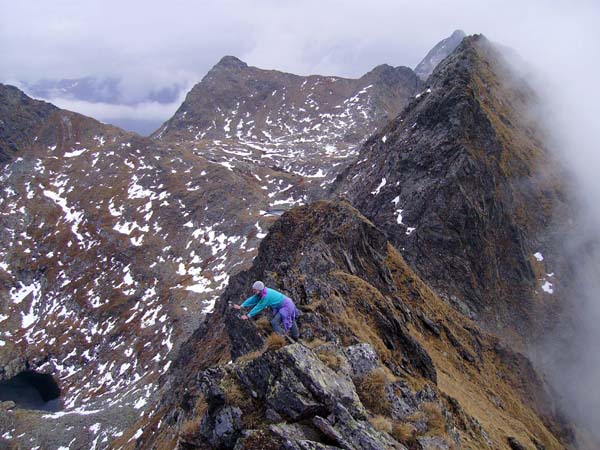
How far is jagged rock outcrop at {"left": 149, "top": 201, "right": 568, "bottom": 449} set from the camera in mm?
12781

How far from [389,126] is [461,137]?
63.5 feet

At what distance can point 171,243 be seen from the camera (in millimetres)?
115812

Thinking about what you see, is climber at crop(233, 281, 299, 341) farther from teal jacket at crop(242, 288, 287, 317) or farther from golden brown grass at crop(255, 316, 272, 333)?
golden brown grass at crop(255, 316, 272, 333)

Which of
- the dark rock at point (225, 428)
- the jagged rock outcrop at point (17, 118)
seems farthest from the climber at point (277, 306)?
the jagged rock outcrop at point (17, 118)

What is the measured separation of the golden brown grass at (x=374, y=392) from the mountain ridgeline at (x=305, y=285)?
7 centimetres

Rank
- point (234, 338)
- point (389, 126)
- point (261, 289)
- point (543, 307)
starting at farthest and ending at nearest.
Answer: point (389, 126)
point (543, 307)
point (234, 338)
point (261, 289)

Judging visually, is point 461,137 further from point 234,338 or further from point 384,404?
point 384,404

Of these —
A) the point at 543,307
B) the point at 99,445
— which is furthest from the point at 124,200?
the point at 543,307

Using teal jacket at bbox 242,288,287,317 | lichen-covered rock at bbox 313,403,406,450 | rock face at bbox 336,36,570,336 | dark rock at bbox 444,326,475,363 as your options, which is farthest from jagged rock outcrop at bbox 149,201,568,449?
rock face at bbox 336,36,570,336

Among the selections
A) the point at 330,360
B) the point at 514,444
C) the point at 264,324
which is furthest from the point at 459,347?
the point at 330,360

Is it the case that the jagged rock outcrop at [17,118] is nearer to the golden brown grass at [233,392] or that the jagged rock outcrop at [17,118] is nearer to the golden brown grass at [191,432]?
the golden brown grass at [191,432]

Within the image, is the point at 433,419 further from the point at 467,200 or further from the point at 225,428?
the point at 467,200

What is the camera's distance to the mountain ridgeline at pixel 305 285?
14836 mm

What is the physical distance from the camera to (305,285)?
2409cm
